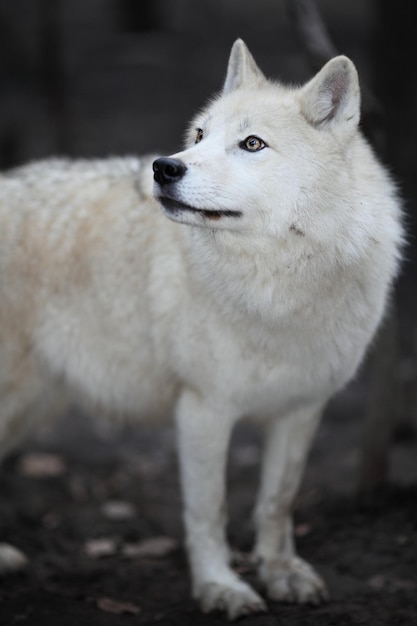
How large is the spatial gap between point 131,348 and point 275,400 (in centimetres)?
96

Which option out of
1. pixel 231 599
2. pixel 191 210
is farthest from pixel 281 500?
pixel 191 210

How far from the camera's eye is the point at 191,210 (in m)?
3.75

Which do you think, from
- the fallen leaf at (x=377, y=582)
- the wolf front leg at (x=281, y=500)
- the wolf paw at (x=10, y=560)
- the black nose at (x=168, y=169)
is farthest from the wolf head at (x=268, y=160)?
the wolf paw at (x=10, y=560)

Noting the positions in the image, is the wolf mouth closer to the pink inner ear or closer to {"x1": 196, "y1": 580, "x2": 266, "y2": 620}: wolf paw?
the pink inner ear

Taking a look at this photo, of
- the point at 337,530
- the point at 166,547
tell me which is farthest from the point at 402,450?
the point at 166,547

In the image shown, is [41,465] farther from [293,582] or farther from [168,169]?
[168,169]

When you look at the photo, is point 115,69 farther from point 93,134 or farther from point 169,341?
point 169,341

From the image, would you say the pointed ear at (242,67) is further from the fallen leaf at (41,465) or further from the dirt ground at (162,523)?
the fallen leaf at (41,465)

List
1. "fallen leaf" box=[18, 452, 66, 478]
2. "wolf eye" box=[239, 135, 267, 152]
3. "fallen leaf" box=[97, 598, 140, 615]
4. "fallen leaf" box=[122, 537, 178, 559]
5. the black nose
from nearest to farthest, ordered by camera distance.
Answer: the black nose, "wolf eye" box=[239, 135, 267, 152], "fallen leaf" box=[97, 598, 140, 615], "fallen leaf" box=[122, 537, 178, 559], "fallen leaf" box=[18, 452, 66, 478]

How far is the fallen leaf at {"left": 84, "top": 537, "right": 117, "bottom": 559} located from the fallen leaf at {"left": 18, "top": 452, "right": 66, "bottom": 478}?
1282 mm

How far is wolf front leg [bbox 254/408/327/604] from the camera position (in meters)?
4.82

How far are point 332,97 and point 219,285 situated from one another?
40.3 inches

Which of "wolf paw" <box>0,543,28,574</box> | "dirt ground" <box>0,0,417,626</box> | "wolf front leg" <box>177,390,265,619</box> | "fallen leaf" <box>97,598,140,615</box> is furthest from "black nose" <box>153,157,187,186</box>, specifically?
"wolf paw" <box>0,543,28,574</box>

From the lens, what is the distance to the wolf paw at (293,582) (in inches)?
184
